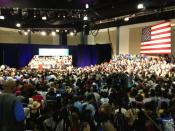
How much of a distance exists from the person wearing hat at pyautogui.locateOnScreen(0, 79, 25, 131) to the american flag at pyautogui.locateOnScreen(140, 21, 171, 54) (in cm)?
1144

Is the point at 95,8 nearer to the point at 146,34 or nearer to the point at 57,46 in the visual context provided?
the point at 146,34

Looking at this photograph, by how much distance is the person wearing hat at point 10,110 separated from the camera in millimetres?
4867

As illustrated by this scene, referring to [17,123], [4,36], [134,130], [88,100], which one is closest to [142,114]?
[134,130]

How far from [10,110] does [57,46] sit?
2119 cm

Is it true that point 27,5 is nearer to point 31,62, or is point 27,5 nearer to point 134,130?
point 134,130

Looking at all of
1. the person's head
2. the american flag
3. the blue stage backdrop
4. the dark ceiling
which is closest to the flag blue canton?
the american flag

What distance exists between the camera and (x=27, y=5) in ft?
44.8

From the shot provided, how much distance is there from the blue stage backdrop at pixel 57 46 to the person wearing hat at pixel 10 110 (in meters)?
20.0

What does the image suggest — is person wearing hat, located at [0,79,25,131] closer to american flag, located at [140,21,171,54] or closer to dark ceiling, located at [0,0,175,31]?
dark ceiling, located at [0,0,175,31]

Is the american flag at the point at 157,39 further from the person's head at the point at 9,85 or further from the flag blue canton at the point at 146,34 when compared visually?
the person's head at the point at 9,85

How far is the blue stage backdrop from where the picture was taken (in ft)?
81.3

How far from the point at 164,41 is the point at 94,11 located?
3.79 meters

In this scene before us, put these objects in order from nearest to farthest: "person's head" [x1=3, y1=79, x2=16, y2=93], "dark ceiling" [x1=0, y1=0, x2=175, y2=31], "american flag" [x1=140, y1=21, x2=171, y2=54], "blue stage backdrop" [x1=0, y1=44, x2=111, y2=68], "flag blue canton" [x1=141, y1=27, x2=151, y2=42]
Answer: "person's head" [x1=3, y1=79, x2=16, y2=93] → "dark ceiling" [x1=0, y1=0, x2=175, y2=31] → "american flag" [x1=140, y1=21, x2=171, y2=54] → "flag blue canton" [x1=141, y1=27, x2=151, y2=42] → "blue stage backdrop" [x1=0, y1=44, x2=111, y2=68]

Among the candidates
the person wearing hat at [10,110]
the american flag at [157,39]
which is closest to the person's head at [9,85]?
the person wearing hat at [10,110]
